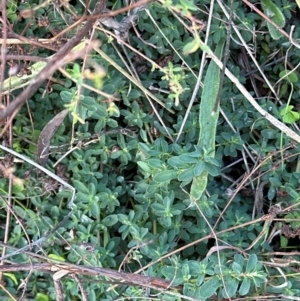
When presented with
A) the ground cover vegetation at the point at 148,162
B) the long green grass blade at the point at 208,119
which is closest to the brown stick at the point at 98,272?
the ground cover vegetation at the point at 148,162

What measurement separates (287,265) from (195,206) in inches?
13.0

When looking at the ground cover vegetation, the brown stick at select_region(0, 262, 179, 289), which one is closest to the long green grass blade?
the ground cover vegetation

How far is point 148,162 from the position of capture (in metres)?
1.51

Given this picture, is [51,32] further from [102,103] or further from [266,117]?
[266,117]

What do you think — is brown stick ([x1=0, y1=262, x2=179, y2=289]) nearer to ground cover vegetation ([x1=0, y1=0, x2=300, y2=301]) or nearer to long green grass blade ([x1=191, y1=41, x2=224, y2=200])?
ground cover vegetation ([x1=0, y1=0, x2=300, y2=301])

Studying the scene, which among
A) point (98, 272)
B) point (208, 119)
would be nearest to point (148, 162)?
point (208, 119)

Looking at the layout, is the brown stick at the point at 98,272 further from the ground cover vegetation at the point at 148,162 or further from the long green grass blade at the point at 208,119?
the long green grass blade at the point at 208,119

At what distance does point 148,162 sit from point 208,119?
0.77 feet

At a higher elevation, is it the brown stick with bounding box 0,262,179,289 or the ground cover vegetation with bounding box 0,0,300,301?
the ground cover vegetation with bounding box 0,0,300,301

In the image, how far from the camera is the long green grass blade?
1.50 meters

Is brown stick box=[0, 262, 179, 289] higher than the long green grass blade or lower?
lower

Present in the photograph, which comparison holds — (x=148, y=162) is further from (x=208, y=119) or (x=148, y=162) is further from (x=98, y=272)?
(x=98, y=272)

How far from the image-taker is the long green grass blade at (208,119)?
1.50m

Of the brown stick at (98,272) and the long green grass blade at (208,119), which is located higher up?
the long green grass blade at (208,119)
